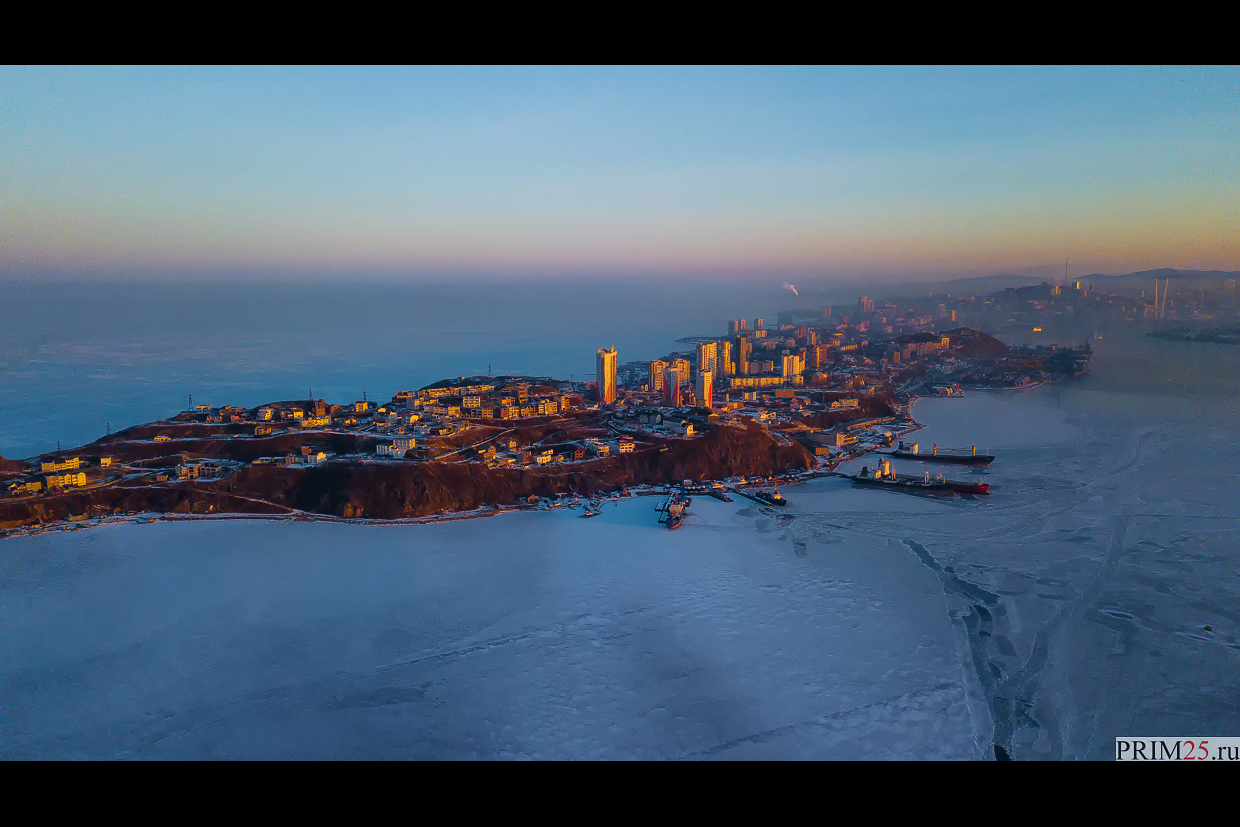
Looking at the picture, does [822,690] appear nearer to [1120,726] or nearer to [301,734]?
[1120,726]

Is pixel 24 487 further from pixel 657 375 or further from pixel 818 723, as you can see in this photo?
pixel 657 375

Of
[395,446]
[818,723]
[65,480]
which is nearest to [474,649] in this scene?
[818,723]

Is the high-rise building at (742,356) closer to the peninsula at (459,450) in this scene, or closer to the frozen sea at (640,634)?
the peninsula at (459,450)

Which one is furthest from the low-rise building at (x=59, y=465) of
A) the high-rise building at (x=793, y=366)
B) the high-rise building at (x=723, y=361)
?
the high-rise building at (x=793, y=366)

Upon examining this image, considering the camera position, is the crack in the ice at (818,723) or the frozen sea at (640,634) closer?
the crack in the ice at (818,723)

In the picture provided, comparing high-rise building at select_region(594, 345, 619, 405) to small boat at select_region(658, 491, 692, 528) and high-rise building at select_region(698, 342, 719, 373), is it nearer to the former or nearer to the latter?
high-rise building at select_region(698, 342, 719, 373)

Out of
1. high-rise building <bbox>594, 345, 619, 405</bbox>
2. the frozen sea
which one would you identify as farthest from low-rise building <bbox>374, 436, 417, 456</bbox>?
high-rise building <bbox>594, 345, 619, 405</bbox>
